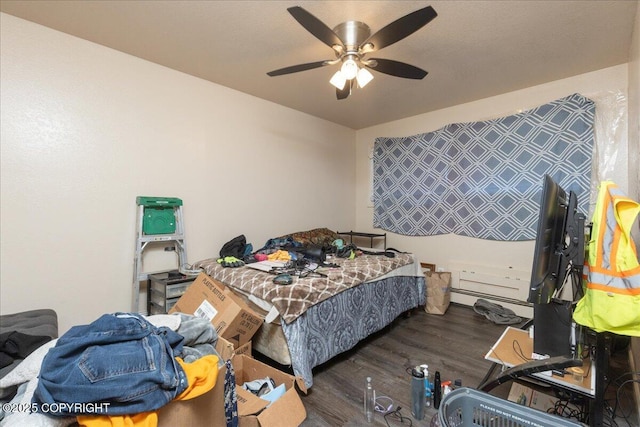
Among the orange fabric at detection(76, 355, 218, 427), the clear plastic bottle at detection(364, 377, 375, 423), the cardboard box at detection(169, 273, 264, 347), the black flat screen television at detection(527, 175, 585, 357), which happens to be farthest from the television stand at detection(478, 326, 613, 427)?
the cardboard box at detection(169, 273, 264, 347)

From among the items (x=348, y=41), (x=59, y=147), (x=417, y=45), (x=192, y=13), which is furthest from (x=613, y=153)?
(x=59, y=147)

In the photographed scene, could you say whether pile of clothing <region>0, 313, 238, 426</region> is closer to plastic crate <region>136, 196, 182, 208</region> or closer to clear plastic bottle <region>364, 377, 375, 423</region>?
clear plastic bottle <region>364, 377, 375, 423</region>

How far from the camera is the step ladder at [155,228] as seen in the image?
2.44m

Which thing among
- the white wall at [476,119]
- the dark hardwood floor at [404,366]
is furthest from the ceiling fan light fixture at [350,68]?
the white wall at [476,119]

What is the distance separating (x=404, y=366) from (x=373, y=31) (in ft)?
8.45

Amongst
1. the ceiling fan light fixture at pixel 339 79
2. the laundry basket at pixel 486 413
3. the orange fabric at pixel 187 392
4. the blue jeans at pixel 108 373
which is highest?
the ceiling fan light fixture at pixel 339 79

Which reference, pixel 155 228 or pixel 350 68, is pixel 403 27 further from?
pixel 155 228

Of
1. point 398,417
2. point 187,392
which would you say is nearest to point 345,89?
point 187,392

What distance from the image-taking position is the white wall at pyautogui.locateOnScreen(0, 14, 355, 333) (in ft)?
6.60

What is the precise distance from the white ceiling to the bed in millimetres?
1875

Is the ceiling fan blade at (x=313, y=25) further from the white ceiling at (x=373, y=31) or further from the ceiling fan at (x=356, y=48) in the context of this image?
the white ceiling at (x=373, y=31)

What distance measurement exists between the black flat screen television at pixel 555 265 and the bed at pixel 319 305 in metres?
1.25

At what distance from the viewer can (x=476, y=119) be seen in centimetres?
352

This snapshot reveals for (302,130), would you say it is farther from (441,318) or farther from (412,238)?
(441,318)
